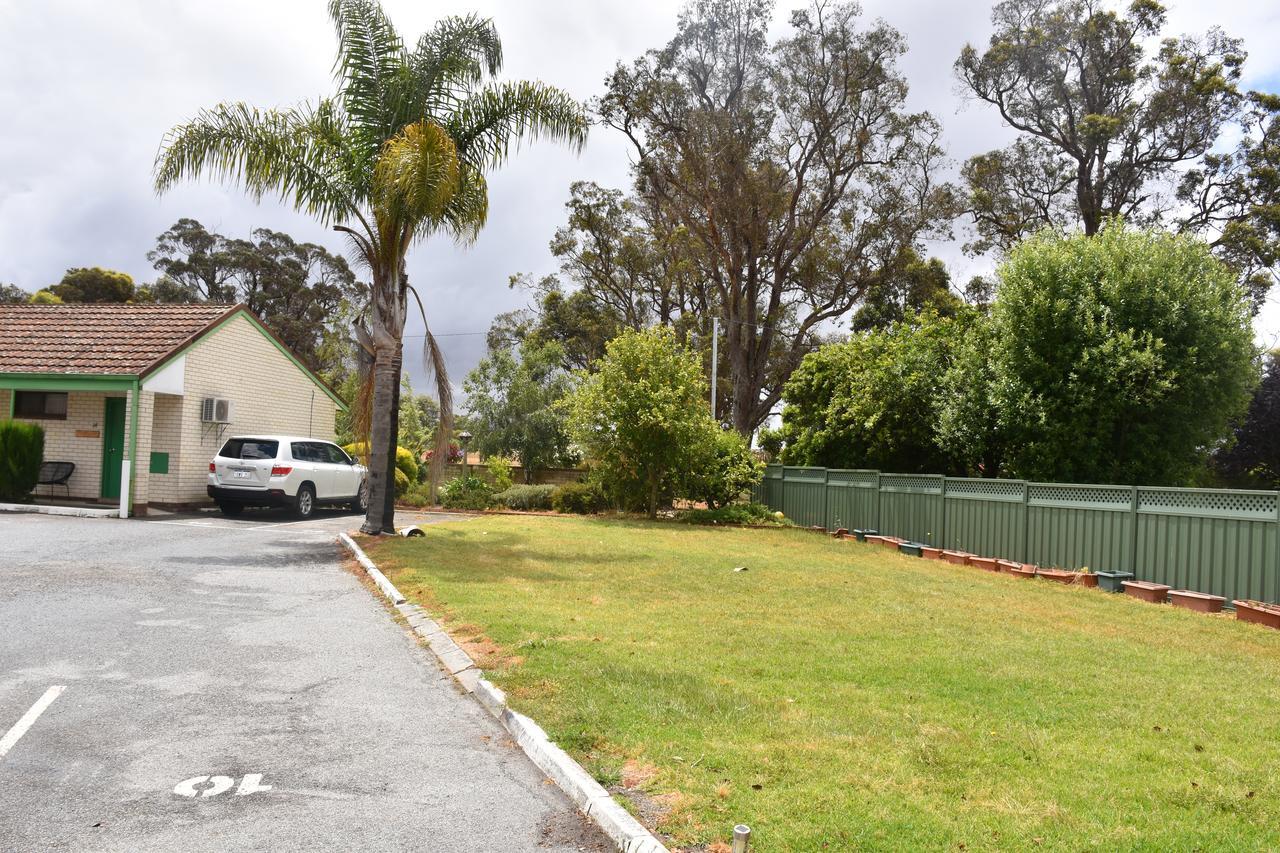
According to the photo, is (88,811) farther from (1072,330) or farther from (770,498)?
(770,498)

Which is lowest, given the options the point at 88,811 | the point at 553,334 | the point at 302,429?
the point at 88,811

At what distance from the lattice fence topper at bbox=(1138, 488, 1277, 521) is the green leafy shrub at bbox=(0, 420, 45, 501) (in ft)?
70.0

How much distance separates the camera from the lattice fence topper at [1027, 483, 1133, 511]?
1306cm

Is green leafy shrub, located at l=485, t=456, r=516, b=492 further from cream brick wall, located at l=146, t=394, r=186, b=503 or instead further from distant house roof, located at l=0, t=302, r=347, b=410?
cream brick wall, located at l=146, t=394, r=186, b=503

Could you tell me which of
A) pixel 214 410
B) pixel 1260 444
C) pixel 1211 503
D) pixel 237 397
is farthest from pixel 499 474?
pixel 1260 444

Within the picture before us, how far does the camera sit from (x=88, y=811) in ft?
14.1

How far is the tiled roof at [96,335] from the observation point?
1977 cm

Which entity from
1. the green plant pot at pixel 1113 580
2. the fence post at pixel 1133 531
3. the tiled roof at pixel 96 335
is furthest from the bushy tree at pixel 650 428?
the green plant pot at pixel 1113 580

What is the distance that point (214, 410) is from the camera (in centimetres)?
2142

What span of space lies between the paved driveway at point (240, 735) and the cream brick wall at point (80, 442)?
1158 cm

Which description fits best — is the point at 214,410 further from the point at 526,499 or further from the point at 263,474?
the point at 526,499

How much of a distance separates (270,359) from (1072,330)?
19.3m

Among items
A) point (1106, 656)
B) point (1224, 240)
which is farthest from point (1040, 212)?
point (1106, 656)

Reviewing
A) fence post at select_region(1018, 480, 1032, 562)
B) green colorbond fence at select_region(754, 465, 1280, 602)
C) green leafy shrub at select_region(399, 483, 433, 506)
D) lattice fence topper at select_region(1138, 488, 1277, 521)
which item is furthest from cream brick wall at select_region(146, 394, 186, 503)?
lattice fence topper at select_region(1138, 488, 1277, 521)
